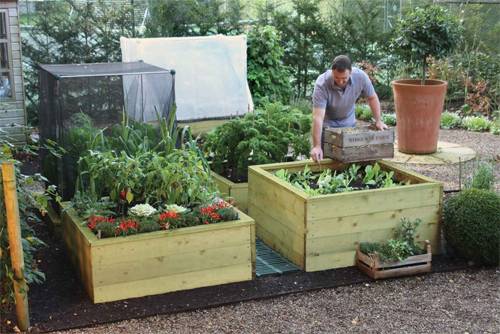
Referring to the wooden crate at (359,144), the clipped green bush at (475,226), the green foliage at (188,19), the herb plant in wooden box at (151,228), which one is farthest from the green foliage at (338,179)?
the green foliage at (188,19)

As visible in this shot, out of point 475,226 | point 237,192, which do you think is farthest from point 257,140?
point 475,226

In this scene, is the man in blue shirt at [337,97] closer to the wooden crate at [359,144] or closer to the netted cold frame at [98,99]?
the wooden crate at [359,144]

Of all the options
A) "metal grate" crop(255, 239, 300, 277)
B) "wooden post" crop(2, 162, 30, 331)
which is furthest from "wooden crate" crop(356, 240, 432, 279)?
"wooden post" crop(2, 162, 30, 331)

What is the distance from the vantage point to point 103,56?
10602mm

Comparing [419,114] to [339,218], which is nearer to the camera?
[339,218]

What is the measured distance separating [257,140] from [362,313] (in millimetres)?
2295

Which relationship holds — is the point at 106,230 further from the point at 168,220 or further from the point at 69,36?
the point at 69,36

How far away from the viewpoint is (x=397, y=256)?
16.3 ft

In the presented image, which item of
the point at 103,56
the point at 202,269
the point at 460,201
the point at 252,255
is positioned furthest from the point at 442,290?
the point at 103,56

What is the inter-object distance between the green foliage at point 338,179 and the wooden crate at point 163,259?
2.39ft

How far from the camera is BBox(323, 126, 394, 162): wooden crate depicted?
559 cm

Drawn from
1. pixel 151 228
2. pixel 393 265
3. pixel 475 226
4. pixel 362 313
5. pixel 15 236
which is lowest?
pixel 362 313

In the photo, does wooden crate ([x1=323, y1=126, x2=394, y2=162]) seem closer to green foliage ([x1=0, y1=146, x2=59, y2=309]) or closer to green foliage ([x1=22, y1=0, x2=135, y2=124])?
green foliage ([x1=0, y1=146, x2=59, y2=309])

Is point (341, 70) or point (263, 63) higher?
point (341, 70)
